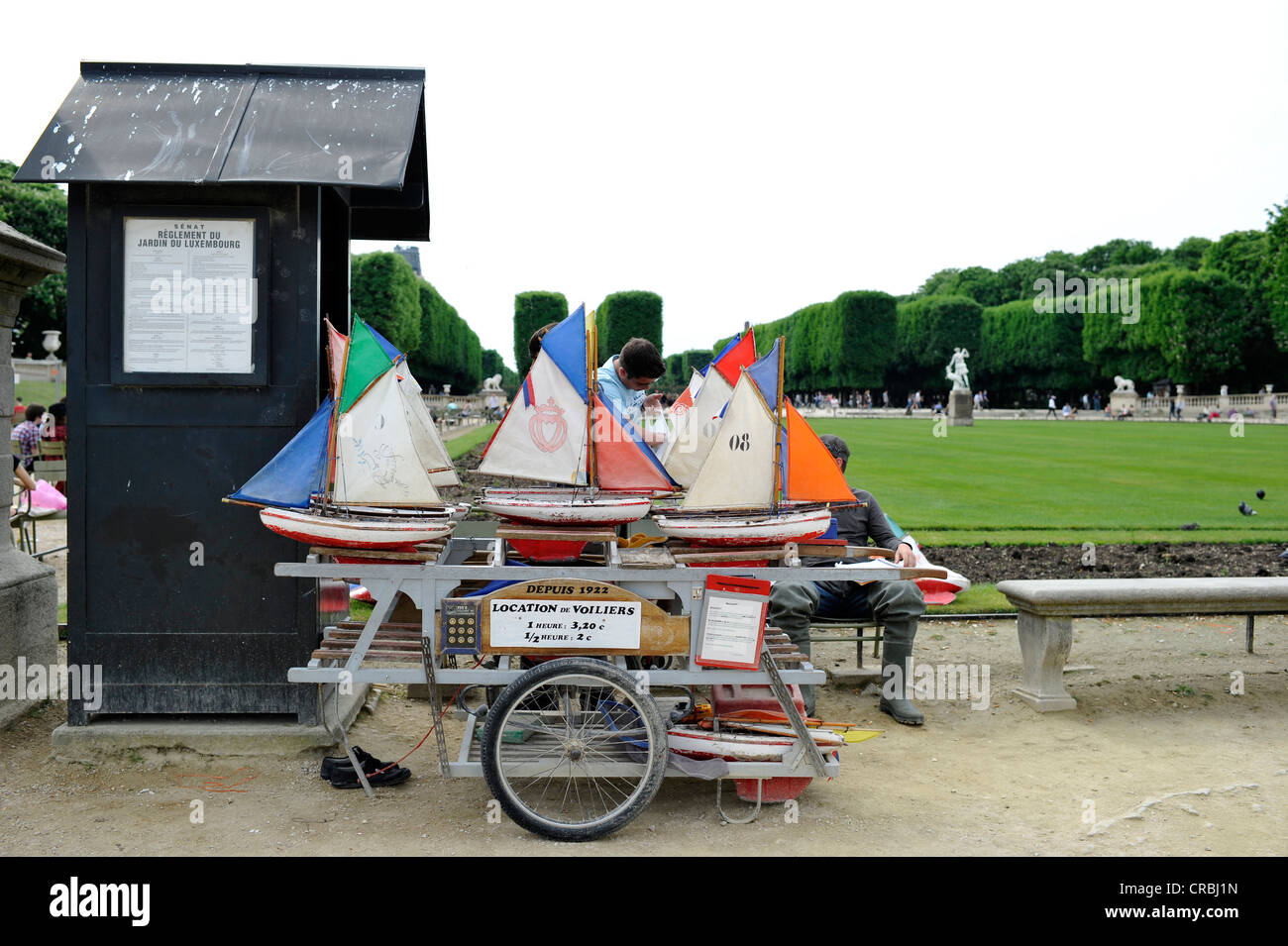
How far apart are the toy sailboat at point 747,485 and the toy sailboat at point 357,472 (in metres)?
1.08

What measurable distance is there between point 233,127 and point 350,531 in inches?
85.5

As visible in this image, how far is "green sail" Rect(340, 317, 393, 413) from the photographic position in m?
4.22

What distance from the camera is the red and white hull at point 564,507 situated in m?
4.20

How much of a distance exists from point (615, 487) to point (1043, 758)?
2.66m

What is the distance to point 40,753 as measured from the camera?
5016 mm

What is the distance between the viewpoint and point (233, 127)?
482cm

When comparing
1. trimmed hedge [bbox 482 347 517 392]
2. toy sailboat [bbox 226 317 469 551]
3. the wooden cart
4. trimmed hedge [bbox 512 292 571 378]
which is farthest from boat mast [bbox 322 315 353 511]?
trimmed hedge [bbox 482 347 517 392]

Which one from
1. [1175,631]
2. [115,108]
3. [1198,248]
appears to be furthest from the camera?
[1198,248]

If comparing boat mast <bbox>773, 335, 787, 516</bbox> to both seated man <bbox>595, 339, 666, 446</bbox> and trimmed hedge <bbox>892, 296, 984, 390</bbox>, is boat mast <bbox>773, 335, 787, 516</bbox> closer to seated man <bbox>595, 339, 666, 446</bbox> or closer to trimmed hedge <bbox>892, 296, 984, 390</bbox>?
seated man <bbox>595, 339, 666, 446</bbox>

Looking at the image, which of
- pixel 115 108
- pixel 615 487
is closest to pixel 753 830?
pixel 615 487

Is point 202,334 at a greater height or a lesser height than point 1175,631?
greater

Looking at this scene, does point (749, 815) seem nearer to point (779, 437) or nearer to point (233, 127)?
point (779, 437)

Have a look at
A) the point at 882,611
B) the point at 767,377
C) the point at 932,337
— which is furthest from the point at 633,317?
the point at 767,377

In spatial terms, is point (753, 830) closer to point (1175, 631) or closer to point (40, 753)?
point (40, 753)
